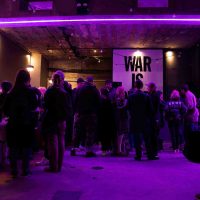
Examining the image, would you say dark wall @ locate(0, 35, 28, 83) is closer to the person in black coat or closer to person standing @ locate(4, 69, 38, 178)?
the person in black coat

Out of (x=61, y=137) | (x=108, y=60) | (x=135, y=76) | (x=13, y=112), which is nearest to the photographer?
(x=13, y=112)

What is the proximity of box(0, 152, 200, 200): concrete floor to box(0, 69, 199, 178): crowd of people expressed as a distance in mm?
402

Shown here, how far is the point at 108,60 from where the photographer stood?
1747cm

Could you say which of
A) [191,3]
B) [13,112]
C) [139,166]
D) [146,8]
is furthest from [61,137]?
[191,3]

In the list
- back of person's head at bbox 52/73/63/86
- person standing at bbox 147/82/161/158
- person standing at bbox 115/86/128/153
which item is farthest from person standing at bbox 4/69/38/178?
person standing at bbox 147/82/161/158

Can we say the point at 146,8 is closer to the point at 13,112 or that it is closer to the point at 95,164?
the point at 95,164

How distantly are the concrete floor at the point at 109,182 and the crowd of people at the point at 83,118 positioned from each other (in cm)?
40

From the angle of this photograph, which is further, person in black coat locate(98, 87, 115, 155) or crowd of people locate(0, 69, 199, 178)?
person in black coat locate(98, 87, 115, 155)

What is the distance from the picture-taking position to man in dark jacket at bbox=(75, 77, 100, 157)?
6.13 metres

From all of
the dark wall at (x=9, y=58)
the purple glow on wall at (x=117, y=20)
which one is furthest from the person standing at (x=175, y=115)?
the dark wall at (x=9, y=58)

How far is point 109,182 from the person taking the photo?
4027mm

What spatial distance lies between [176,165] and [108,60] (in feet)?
41.6

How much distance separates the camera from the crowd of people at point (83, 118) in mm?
4199

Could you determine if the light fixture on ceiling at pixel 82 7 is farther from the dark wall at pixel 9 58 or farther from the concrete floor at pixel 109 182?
the concrete floor at pixel 109 182
